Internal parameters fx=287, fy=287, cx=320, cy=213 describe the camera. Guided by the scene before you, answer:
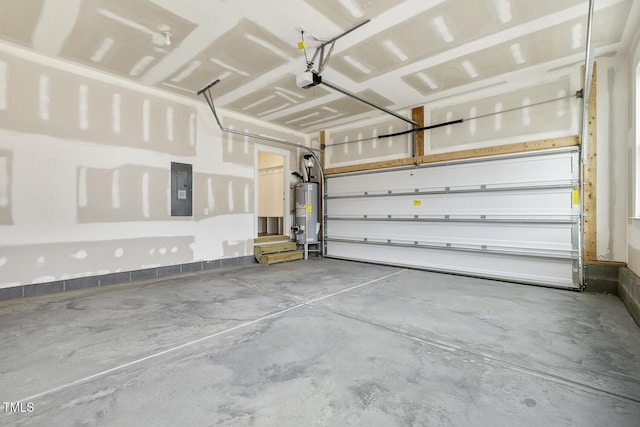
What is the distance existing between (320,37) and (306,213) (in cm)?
405

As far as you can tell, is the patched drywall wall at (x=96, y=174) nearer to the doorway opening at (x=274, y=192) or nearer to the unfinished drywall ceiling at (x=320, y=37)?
the unfinished drywall ceiling at (x=320, y=37)

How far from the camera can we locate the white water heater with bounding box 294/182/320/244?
22.3 feet

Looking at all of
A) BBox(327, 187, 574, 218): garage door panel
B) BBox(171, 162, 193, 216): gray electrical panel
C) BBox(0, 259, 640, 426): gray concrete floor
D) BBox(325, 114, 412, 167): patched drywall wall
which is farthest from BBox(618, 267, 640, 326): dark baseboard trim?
BBox(171, 162, 193, 216): gray electrical panel

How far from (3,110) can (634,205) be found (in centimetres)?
760

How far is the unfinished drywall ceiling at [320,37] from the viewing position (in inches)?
113

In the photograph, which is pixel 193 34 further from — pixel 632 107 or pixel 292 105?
pixel 632 107

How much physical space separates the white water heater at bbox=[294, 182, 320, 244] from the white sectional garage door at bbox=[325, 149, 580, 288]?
753 millimetres

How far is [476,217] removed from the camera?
4.83 m

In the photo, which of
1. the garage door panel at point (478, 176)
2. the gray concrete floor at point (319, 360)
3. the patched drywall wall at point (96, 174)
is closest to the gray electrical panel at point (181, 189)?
the patched drywall wall at point (96, 174)

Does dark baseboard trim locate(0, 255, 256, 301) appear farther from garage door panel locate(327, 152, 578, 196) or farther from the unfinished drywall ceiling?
garage door panel locate(327, 152, 578, 196)

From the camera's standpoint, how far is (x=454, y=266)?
508cm

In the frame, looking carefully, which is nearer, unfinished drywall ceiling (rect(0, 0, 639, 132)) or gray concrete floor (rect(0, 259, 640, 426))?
gray concrete floor (rect(0, 259, 640, 426))

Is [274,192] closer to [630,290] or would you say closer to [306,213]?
[306,213]

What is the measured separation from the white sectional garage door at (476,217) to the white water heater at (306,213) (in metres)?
→ 0.75
